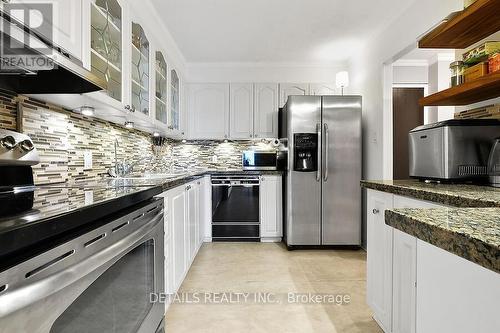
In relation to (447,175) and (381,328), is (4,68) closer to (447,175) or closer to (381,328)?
(447,175)

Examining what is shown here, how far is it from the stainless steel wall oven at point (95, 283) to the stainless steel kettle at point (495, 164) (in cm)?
160

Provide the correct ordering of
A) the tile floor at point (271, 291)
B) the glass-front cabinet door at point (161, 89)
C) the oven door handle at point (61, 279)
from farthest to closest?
the glass-front cabinet door at point (161, 89)
the tile floor at point (271, 291)
the oven door handle at point (61, 279)

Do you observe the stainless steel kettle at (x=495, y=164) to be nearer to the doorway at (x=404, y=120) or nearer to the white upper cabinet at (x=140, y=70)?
the white upper cabinet at (x=140, y=70)

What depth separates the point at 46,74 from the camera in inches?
47.8

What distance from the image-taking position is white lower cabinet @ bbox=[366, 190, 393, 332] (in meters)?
1.59

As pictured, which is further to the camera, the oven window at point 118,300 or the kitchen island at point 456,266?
the oven window at point 118,300

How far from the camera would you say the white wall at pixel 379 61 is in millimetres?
2383

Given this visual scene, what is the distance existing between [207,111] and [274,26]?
1602mm

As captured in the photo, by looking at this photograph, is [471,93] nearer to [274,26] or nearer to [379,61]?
[379,61]

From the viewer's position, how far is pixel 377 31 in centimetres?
318

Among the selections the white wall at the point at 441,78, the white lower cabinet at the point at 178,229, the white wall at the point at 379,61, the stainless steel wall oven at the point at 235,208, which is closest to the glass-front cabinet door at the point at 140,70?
the white lower cabinet at the point at 178,229

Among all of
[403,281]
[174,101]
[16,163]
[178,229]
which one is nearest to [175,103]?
[174,101]

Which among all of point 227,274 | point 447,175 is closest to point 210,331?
point 227,274

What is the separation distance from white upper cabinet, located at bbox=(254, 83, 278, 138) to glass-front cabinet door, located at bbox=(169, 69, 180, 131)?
112 cm
